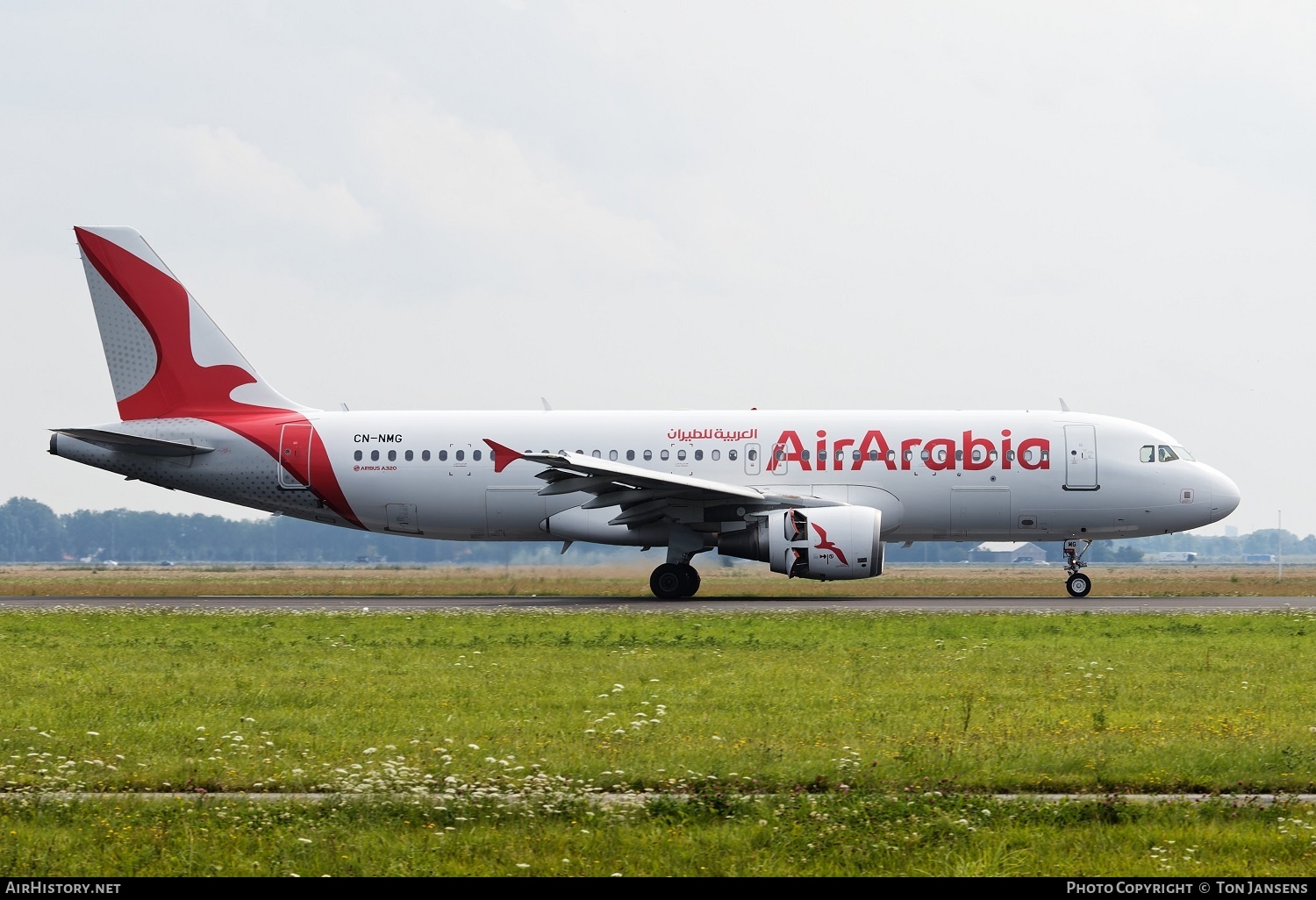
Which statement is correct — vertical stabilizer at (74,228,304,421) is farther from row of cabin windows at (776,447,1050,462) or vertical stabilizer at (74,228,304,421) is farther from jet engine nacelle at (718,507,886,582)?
row of cabin windows at (776,447,1050,462)

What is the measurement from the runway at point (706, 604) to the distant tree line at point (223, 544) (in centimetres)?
1586

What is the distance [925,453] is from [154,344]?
17873mm

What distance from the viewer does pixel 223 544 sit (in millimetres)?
104750

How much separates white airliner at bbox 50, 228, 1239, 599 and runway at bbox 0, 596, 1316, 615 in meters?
1.17

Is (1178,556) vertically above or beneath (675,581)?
above

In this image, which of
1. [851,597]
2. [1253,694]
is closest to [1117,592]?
[851,597]

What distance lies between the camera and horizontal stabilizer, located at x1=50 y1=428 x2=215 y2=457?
29500 mm

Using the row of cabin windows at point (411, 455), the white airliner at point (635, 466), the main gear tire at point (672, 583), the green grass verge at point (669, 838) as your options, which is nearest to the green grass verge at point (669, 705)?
the green grass verge at point (669, 838)

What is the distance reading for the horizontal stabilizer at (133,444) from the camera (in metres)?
29.5

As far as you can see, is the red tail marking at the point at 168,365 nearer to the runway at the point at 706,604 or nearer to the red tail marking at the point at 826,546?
the runway at the point at 706,604

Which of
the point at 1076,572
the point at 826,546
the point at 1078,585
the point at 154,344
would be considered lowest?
the point at 1078,585

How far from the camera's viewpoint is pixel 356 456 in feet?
99.2

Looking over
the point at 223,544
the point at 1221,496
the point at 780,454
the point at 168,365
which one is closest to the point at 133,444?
the point at 168,365

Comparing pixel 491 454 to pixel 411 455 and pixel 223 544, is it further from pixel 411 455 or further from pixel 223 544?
pixel 223 544
